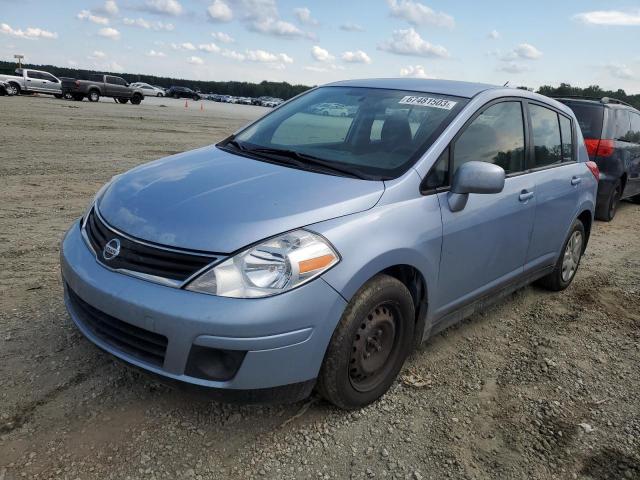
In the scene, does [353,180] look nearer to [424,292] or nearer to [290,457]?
[424,292]

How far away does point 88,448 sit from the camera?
246 cm

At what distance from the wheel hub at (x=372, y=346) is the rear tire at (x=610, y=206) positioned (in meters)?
6.70

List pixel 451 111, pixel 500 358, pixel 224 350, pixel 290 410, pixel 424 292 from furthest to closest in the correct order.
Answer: pixel 500 358, pixel 451 111, pixel 424 292, pixel 290 410, pixel 224 350

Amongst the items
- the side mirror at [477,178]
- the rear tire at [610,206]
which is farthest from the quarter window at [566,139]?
the rear tire at [610,206]

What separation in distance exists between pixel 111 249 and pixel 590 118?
755 centimetres

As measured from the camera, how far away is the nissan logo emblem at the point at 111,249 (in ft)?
8.29

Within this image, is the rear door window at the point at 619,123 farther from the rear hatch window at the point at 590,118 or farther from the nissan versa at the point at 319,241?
the nissan versa at the point at 319,241

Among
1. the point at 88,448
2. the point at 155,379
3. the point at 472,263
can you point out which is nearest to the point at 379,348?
the point at 472,263

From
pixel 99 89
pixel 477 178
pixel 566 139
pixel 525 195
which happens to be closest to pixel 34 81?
pixel 99 89

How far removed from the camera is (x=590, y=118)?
796 cm

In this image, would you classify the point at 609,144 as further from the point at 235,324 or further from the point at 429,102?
the point at 235,324

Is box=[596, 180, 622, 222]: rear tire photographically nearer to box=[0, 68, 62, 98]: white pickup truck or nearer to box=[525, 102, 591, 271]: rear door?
box=[525, 102, 591, 271]: rear door

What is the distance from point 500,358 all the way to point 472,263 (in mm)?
776

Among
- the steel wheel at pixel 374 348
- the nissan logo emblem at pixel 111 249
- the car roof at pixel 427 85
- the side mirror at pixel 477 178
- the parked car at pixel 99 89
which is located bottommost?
the steel wheel at pixel 374 348
